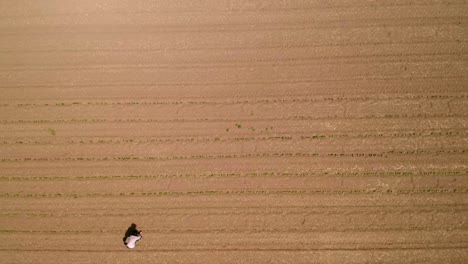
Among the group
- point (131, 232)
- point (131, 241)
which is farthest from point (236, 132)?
point (131, 241)

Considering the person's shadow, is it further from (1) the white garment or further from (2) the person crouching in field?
(1) the white garment

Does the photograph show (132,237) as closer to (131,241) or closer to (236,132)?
(131,241)

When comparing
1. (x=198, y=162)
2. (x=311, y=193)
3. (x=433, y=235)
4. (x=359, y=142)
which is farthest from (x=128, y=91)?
(x=433, y=235)

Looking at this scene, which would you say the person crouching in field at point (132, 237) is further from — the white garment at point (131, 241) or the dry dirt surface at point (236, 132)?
the dry dirt surface at point (236, 132)

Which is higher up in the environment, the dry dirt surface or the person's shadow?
the dry dirt surface

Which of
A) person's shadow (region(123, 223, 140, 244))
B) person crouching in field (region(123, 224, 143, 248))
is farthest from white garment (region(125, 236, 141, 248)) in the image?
person's shadow (region(123, 223, 140, 244))
